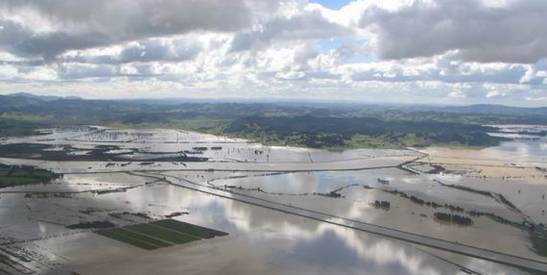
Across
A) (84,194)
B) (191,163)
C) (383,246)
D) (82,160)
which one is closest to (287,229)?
(383,246)

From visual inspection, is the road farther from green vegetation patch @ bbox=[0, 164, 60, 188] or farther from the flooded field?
green vegetation patch @ bbox=[0, 164, 60, 188]

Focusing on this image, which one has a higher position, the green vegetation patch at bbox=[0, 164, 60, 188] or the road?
the green vegetation patch at bbox=[0, 164, 60, 188]

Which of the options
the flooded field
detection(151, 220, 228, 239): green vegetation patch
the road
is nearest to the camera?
the flooded field

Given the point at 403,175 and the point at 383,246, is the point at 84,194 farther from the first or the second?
the point at 403,175

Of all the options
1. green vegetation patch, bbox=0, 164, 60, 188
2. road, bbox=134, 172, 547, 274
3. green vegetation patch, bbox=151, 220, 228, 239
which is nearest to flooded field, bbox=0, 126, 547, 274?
road, bbox=134, 172, 547, 274

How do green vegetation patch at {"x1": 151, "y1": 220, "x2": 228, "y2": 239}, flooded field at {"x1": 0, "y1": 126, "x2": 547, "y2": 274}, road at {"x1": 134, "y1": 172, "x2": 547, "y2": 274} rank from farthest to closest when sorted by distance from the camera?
green vegetation patch at {"x1": 151, "y1": 220, "x2": 228, "y2": 239} → road at {"x1": 134, "y1": 172, "x2": 547, "y2": 274} → flooded field at {"x1": 0, "y1": 126, "x2": 547, "y2": 274}

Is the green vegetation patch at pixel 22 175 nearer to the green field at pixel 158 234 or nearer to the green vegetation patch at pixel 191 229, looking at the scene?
the green field at pixel 158 234

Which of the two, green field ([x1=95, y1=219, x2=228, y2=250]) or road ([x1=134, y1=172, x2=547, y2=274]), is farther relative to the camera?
green field ([x1=95, y1=219, x2=228, y2=250])
